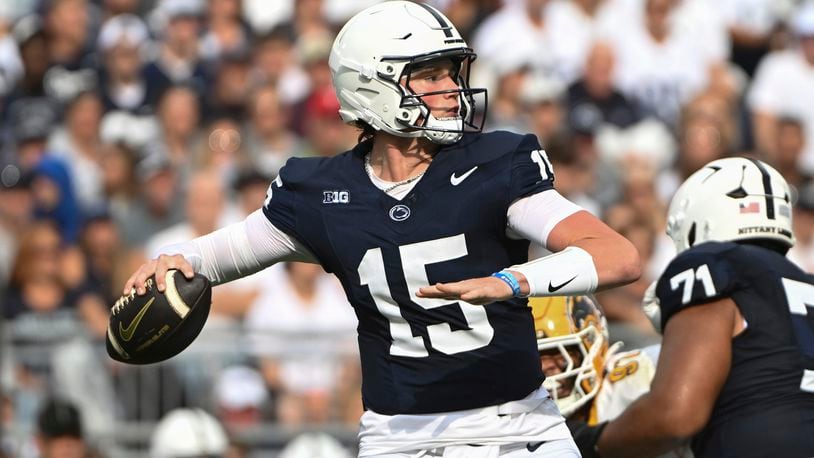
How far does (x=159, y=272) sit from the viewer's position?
4582 mm

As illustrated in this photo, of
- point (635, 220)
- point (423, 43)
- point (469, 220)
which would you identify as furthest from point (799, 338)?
point (635, 220)

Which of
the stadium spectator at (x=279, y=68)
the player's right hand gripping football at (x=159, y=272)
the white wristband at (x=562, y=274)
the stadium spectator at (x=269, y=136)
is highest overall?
the white wristband at (x=562, y=274)

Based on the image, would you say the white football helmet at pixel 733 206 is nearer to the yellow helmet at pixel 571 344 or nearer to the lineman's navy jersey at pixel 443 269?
the yellow helmet at pixel 571 344

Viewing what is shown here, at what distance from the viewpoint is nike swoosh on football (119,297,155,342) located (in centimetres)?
455

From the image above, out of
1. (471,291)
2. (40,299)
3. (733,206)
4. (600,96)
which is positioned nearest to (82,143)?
(40,299)

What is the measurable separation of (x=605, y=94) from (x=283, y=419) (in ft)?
13.6

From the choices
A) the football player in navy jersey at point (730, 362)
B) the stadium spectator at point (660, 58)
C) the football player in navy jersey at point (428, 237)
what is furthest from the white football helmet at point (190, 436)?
the stadium spectator at point (660, 58)

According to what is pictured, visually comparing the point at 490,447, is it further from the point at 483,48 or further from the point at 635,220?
the point at 483,48

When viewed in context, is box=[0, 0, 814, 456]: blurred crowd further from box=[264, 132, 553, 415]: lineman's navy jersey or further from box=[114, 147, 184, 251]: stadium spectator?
box=[264, 132, 553, 415]: lineman's navy jersey

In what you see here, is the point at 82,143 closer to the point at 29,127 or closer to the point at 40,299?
the point at 29,127

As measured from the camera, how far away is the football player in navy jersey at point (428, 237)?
4430 mm

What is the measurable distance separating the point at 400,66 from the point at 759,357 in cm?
144

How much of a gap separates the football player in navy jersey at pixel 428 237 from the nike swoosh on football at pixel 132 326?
3.2 inches

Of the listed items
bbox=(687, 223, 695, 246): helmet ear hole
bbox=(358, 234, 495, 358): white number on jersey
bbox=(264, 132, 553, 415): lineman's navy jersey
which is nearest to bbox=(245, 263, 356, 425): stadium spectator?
bbox=(687, 223, 695, 246): helmet ear hole
